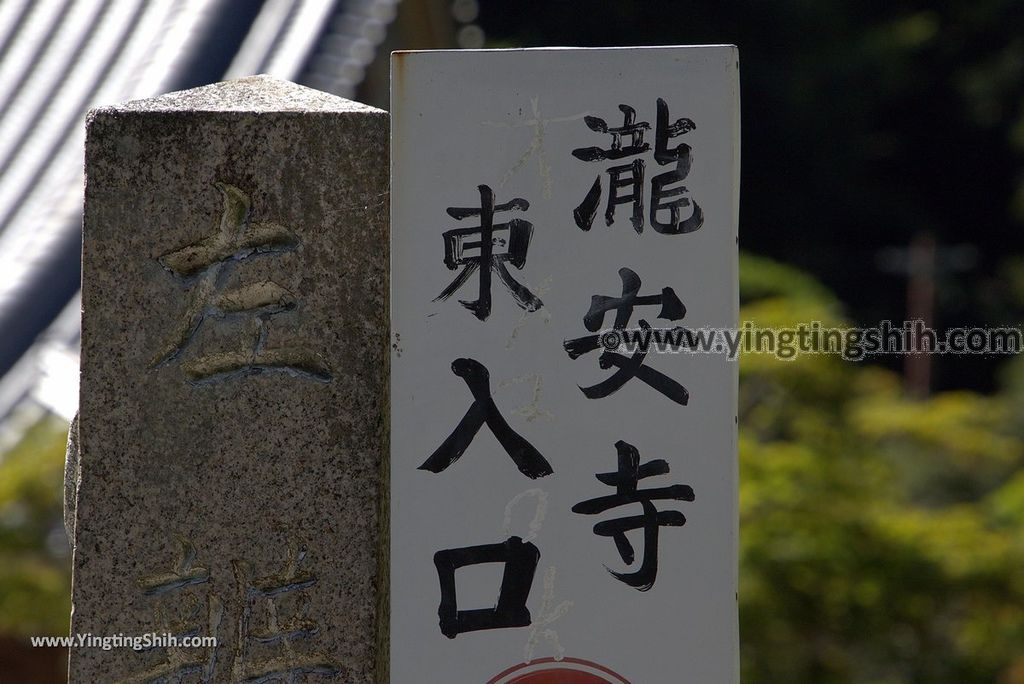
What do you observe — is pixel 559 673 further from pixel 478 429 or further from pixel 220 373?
pixel 220 373

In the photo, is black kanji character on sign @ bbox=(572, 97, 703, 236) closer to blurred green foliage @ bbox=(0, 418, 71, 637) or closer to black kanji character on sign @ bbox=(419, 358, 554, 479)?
black kanji character on sign @ bbox=(419, 358, 554, 479)

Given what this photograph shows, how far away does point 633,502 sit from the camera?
6.63 ft

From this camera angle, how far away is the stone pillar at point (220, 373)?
76.5 inches

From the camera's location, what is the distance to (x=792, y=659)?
18.2 ft

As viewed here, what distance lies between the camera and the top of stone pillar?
196cm

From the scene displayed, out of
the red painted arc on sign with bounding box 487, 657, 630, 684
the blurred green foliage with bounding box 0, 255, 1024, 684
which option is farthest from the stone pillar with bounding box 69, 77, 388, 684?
the blurred green foliage with bounding box 0, 255, 1024, 684

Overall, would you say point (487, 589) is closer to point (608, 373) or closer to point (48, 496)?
point (608, 373)

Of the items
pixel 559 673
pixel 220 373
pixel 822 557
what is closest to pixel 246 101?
pixel 220 373

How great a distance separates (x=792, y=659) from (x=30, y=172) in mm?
4054

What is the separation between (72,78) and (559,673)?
96.0 inches

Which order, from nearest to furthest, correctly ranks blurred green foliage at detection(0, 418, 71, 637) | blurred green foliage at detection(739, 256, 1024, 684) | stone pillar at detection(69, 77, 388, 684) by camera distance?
stone pillar at detection(69, 77, 388, 684), blurred green foliage at detection(0, 418, 71, 637), blurred green foliage at detection(739, 256, 1024, 684)

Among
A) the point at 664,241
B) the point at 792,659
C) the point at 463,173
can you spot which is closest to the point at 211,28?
the point at 463,173

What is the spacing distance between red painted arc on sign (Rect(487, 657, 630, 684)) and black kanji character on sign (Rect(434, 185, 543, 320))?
61 centimetres

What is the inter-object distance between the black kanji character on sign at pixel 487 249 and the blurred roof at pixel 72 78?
1145 millimetres
